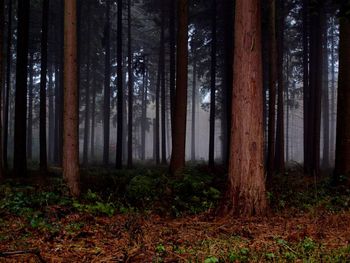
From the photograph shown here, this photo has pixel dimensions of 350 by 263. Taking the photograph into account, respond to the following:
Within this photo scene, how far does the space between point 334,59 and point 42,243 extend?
3455 cm

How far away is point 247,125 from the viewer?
7.09 meters

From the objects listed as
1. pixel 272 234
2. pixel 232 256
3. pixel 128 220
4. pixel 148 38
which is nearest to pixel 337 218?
pixel 272 234

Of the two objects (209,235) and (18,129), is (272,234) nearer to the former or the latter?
(209,235)

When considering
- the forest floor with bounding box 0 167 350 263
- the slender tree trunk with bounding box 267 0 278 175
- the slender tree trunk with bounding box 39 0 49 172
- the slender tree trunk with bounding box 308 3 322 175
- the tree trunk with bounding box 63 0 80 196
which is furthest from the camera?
the slender tree trunk with bounding box 308 3 322 175

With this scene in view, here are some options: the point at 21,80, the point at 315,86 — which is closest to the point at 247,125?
the point at 21,80

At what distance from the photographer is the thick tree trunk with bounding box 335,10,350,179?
33.0 ft

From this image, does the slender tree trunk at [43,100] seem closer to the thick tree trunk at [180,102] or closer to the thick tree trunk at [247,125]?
the thick tree trunk at [180,102]

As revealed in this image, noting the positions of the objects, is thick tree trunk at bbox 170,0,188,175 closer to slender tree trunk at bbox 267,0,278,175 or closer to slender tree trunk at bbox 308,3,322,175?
slender tree trunk at bbox 267,0,278,175

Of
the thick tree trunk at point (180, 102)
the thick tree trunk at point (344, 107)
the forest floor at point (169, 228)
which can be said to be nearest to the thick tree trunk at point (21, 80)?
the forest floor at point (169, 228)

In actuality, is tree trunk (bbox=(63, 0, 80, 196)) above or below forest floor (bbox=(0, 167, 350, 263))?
above

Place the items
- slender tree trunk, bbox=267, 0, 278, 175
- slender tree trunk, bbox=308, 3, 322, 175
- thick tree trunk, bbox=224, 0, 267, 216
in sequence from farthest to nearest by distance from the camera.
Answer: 1. slender tree trunk, bbox=308, 3, 322, 175
2. slender tree trunk, bbox=267, 0, 278, 175
3. thick tree trunk, bbox=224, 0, 267, 216

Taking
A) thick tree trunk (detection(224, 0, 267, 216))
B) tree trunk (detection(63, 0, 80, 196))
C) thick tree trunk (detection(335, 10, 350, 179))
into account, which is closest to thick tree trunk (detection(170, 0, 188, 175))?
tree trunk (detection(63, 0, 80, 196))

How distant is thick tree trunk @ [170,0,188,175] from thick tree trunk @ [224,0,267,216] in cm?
558

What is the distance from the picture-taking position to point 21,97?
13.2 meters
